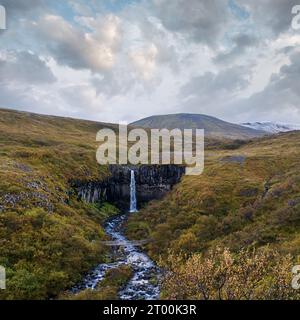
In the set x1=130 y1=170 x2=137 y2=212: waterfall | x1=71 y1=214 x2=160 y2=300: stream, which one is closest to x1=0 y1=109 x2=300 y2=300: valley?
x1=71 y1=214 x2=160 y2=300: stream

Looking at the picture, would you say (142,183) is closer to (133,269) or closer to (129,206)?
(129,206)

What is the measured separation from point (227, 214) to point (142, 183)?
33598mm

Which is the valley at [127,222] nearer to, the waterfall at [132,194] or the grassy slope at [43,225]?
the grassy slope at [43,225]

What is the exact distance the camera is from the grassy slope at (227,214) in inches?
1681

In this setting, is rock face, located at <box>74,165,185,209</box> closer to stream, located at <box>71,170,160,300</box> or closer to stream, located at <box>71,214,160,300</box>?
stream, located at <box>71,170,160,300</box>

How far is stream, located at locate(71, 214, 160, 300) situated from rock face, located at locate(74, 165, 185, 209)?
25.0m

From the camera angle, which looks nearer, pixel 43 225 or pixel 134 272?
pixel 134 272

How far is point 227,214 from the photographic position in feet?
178

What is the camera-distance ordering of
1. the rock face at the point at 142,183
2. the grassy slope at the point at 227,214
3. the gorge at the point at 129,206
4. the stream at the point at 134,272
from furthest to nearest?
the rock face at the point at 142,183 → the grassy slope at the point at 227,214 → the gorge at the point at 129,206 → the stream at the point at 134,272

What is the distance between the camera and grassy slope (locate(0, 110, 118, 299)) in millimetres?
36469

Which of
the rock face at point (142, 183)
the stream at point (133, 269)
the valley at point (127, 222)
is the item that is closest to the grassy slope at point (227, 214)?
the valley at point (127, 222)

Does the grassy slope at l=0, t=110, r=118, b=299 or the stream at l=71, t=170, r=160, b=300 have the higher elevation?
the grassy slope at l=0, t=110, r=118, b=299

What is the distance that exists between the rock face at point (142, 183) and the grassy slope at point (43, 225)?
683cm

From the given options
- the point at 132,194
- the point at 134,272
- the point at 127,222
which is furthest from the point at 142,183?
the point at 134,272
